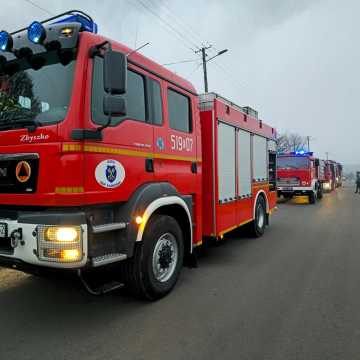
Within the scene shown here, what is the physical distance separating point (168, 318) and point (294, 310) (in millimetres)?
1410

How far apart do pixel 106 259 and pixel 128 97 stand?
1.72 metres

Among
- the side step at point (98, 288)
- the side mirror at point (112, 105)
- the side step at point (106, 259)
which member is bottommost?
the side step at point (98, 288)

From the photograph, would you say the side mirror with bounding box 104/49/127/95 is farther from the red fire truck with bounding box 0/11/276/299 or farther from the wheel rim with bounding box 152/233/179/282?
the wheel rim with bounding box 152/233/179/282

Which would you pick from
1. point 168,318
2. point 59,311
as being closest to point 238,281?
point 168,318

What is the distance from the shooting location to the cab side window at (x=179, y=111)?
15.4 ft

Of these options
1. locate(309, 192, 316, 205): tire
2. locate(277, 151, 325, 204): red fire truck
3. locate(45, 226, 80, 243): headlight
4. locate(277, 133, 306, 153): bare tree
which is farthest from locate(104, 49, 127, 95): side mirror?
locate(277, 133, 306, 153): bare tree

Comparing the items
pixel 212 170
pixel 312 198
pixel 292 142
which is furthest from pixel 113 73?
pixel 292 142

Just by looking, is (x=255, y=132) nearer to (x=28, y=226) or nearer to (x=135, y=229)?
(x=135, y=229)

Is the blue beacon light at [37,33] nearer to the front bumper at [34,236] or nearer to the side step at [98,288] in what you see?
the front bumper at [34,236]

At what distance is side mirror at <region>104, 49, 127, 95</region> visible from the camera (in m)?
3.24

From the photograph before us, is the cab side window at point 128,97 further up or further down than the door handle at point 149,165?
further up

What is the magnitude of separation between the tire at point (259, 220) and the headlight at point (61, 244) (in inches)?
217

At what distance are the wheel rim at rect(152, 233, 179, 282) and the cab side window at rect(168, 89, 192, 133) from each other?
146 centimetres

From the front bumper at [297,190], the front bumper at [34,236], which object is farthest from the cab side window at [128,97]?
the front bumper at [297,190]
